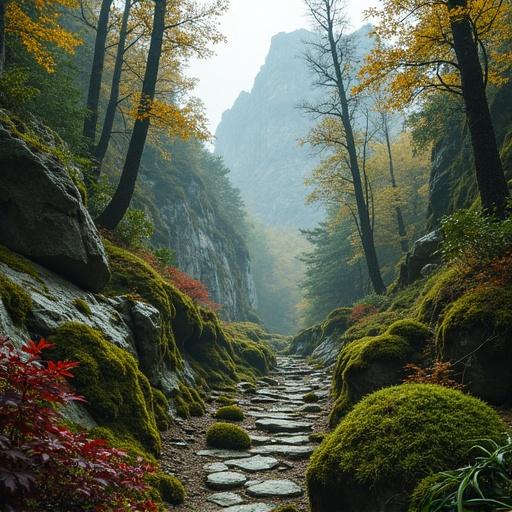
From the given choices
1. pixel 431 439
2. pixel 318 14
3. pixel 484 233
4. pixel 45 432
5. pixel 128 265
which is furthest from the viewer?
pixel 318 14

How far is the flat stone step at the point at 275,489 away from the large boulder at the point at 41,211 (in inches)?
155

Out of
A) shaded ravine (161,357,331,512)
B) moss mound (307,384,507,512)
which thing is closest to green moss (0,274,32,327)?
shaded ravine (161,357,331,512)

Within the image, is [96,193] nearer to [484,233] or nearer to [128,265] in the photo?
[128,265]

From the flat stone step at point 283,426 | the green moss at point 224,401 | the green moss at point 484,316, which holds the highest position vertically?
the green moss at point 484,316

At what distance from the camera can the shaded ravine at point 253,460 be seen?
4.56 meters

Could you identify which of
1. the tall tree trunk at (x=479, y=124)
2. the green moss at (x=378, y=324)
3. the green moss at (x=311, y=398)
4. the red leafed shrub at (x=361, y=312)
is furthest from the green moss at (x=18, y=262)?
the red leafed shrub at (x=361, y=312)

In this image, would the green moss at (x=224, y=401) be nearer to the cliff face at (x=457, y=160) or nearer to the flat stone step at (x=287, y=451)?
the flat stone step at (x=287, y=451)

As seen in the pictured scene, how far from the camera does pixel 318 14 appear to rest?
16.6 m

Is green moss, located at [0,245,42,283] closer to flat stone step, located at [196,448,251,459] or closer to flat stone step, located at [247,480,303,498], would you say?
flat stone step, located at [196,448,251,459]

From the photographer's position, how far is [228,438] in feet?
21.1

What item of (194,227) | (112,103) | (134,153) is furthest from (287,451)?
(194,227)

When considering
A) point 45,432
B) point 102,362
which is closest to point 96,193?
point 102,362

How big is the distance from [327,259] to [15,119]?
90.4 feet

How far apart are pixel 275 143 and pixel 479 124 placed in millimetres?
155698
